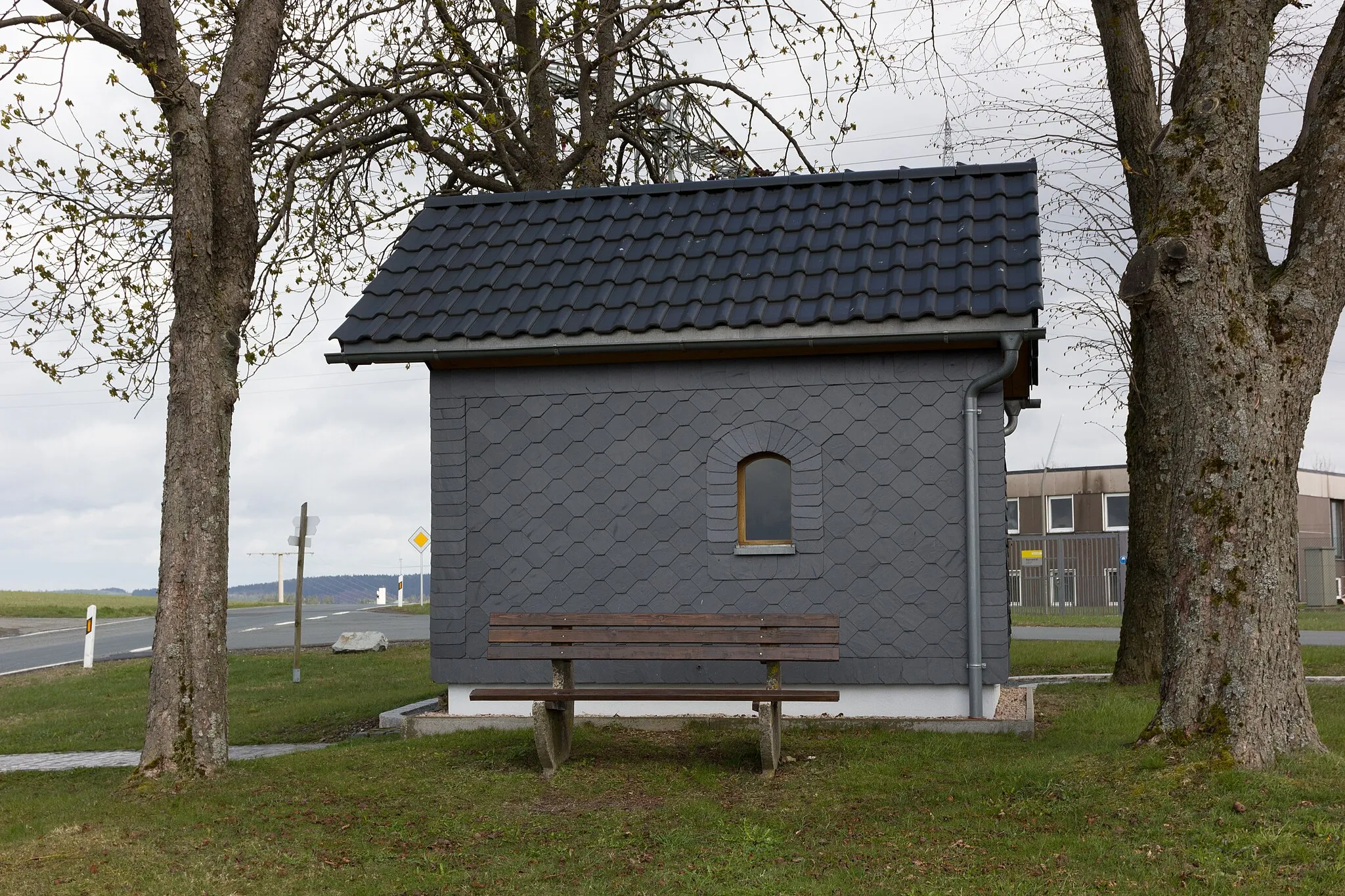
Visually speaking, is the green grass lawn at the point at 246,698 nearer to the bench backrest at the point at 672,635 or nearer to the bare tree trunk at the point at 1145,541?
the bench backrest at the point at 672,635

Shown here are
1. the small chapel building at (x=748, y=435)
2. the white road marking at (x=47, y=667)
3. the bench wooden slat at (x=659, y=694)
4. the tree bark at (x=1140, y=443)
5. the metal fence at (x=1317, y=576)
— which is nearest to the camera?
the bench wooden slat at (x=659, y=694)

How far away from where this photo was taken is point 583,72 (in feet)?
62.1

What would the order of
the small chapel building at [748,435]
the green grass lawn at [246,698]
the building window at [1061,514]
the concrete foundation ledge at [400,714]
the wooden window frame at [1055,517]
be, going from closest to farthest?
the small chapel building at [748,435] → the concrete foundation ledge at [400,714] → the green grass lawn at [246,698] → the wooden window frame at [1055,517] → the building window at [1061,514]

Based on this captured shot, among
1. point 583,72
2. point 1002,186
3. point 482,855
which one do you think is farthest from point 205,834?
point 583,72

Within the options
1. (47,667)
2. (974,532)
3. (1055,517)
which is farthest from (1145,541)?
(1055,517)

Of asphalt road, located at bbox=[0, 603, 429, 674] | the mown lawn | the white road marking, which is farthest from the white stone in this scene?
the mown lawn

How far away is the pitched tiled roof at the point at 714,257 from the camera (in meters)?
10.8

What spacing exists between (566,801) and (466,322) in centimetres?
476

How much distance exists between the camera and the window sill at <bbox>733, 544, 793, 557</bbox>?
1095 cm

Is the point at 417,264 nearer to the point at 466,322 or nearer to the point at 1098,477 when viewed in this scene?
the point at 466,322

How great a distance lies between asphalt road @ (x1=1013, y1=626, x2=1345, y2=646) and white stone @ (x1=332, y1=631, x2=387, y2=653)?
12.3 m

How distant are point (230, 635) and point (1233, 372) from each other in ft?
90.1

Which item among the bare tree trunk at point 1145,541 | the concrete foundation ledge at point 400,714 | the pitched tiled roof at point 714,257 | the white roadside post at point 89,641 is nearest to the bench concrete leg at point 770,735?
the pitched tiled roof at point 714,257

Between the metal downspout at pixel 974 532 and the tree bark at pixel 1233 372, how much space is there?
221 cm
